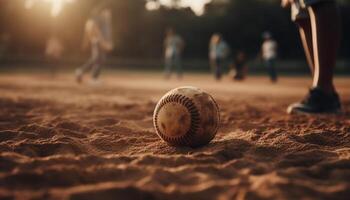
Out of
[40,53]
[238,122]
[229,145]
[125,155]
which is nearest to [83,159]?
[125,155]

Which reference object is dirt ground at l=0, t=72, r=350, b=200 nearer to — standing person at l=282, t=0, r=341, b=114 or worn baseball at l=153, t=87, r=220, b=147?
worn baseball at l=153, t=87, r=220, b=147

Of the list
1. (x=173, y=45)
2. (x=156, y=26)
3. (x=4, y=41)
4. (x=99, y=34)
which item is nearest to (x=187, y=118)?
(x=99, y=34)

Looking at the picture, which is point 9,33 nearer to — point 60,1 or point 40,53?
point 40,53

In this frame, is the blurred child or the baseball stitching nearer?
the baseball stitching

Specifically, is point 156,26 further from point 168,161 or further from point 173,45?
point 168,161

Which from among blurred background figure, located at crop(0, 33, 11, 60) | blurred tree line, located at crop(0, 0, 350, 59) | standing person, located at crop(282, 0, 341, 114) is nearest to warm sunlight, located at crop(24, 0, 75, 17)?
blurred tree line, located at crop(0, 0, 350, 59)

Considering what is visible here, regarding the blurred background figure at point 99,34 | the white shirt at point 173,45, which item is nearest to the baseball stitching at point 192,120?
the blurred background figure at point 99,34
